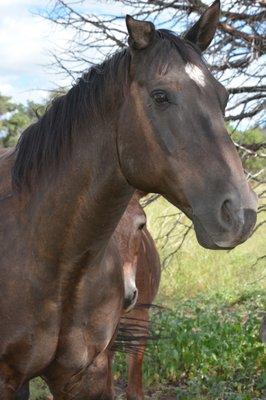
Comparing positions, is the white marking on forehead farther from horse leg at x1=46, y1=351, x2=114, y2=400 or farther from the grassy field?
the grassy field

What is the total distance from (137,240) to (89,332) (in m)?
1.23

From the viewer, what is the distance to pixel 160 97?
2.62 m

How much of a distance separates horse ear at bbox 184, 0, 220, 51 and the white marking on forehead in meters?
0.32

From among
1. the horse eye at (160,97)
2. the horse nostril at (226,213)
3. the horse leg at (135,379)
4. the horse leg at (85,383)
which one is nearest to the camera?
the horse nostril at (226,213)

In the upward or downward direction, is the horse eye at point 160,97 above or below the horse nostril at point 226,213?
above

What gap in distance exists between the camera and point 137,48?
2.75 metres

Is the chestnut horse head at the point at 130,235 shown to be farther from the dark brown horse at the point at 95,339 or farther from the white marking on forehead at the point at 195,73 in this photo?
the white marking on forehead at the point at 195,73

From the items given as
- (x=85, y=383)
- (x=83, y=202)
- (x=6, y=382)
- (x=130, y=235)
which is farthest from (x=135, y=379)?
(x=83, y=202)

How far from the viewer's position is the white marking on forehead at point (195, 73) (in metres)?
2.60

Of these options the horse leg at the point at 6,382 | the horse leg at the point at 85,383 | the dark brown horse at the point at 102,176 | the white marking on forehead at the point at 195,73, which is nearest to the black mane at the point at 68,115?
the dark brown horse at the point at 102,176

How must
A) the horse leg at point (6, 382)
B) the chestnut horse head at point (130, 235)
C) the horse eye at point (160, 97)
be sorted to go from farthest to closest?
the chestnut horse head at point (130, 235)
the horse leg at point (6, 382)
the horse eye at point (160, 97)

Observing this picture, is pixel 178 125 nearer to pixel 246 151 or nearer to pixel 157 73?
pixel 157 73

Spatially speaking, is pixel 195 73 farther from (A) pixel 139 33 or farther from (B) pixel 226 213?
(B) pixel 226 213

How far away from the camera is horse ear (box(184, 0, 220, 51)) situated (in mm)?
2898
